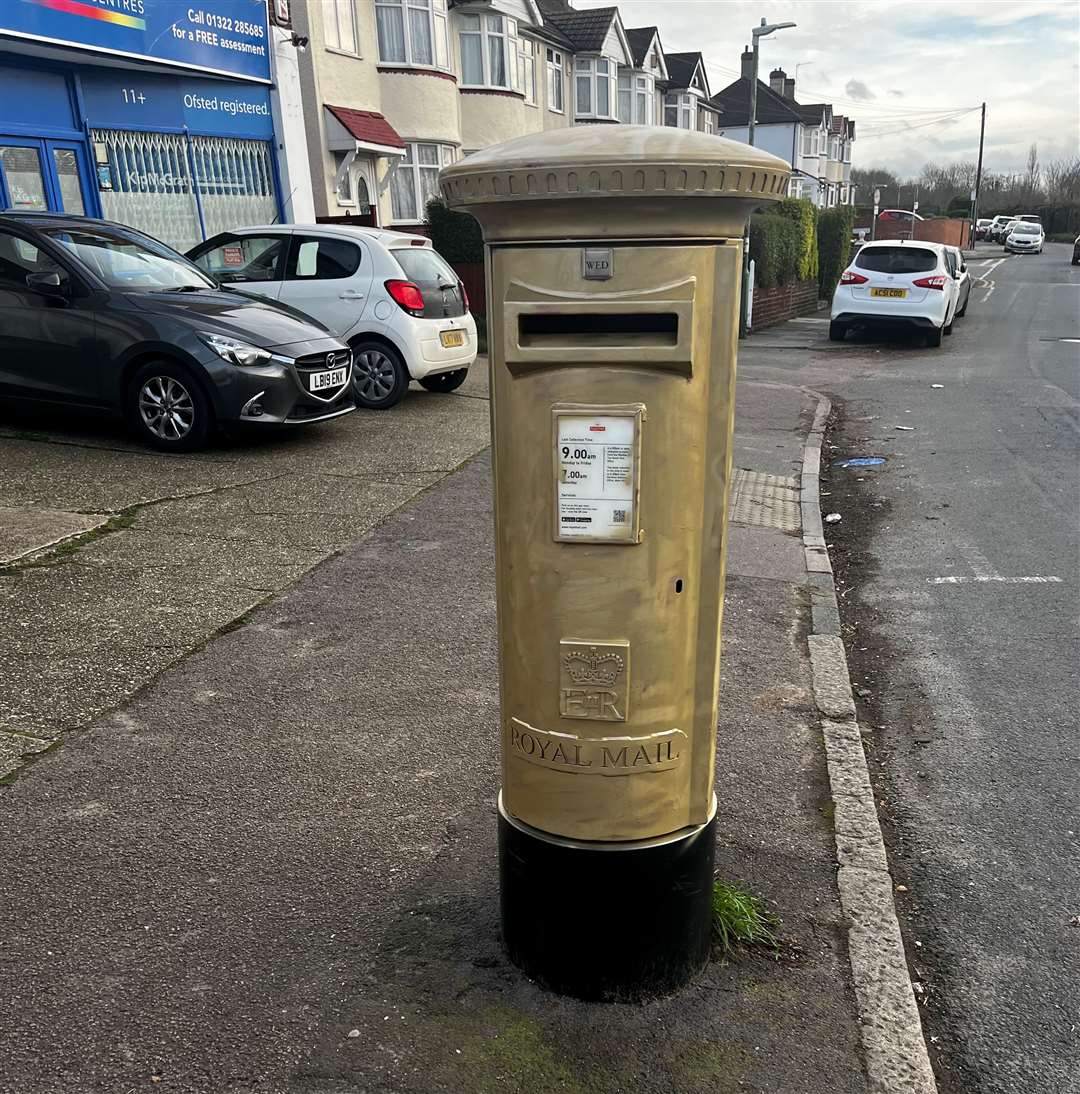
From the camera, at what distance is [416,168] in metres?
24.0

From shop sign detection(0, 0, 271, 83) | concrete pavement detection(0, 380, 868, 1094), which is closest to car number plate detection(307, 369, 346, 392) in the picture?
concrete pavement detection(0, 380, 868, 1094)

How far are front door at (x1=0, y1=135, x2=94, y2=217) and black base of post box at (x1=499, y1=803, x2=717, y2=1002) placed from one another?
1175cm

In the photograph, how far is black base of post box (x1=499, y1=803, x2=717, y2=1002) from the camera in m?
2.55

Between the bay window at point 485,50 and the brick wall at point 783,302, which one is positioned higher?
the bay window at point 485,50

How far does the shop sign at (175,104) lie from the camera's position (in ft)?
44.1

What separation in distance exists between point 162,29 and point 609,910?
14206mm

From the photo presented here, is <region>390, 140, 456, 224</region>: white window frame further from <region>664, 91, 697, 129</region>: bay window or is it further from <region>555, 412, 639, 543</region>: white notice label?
<region>664, 91, 697, 129</region>: bay window

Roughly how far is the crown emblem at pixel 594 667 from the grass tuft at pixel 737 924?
785 millimetres

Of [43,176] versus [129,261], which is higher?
[43,176]

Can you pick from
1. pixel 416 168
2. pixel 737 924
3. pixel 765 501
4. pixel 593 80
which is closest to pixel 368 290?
pixel 765 501

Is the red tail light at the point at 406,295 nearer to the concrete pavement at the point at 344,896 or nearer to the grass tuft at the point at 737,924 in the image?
the concrete pavement at the point at 344,896

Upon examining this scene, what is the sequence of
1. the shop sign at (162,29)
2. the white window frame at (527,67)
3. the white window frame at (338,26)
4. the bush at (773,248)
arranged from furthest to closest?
the white window frame at (527,67)
the bush at (773,248)
the white window frame at (338,26)
the shop sign at (162,29)

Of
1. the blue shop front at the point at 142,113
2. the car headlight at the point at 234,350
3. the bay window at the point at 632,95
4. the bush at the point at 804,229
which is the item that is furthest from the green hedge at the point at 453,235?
the bay window at the point at 632,95

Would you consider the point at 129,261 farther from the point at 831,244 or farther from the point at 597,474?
the point at 831,244
